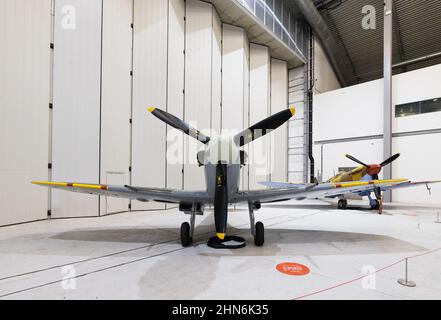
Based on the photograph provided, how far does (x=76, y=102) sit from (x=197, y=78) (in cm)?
534

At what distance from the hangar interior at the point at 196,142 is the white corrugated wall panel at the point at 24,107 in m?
0.03

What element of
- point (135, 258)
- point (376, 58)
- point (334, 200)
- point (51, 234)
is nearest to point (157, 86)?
point (51, 234)

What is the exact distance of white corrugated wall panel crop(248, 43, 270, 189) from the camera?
13.6m

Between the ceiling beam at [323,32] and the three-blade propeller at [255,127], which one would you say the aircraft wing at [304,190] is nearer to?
the three-blade propeller at [255,127]

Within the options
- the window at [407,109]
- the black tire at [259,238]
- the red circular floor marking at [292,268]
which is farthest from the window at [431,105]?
the red circular floor marking at [292,268]

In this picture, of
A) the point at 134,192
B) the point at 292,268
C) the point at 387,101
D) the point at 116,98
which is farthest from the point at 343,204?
the point at 116,98

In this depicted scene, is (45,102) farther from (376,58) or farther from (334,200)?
A: (376,58)

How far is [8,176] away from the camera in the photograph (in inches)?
233

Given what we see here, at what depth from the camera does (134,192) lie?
3773 millimetres

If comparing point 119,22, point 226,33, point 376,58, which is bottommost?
point 119,22

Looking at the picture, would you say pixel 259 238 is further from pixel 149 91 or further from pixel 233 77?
pixel 233 77

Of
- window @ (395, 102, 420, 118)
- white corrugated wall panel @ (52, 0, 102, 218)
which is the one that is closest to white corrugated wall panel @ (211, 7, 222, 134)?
white corrugated wall panel @ (52, 0, 102, 218)

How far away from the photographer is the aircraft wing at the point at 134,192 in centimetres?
360
